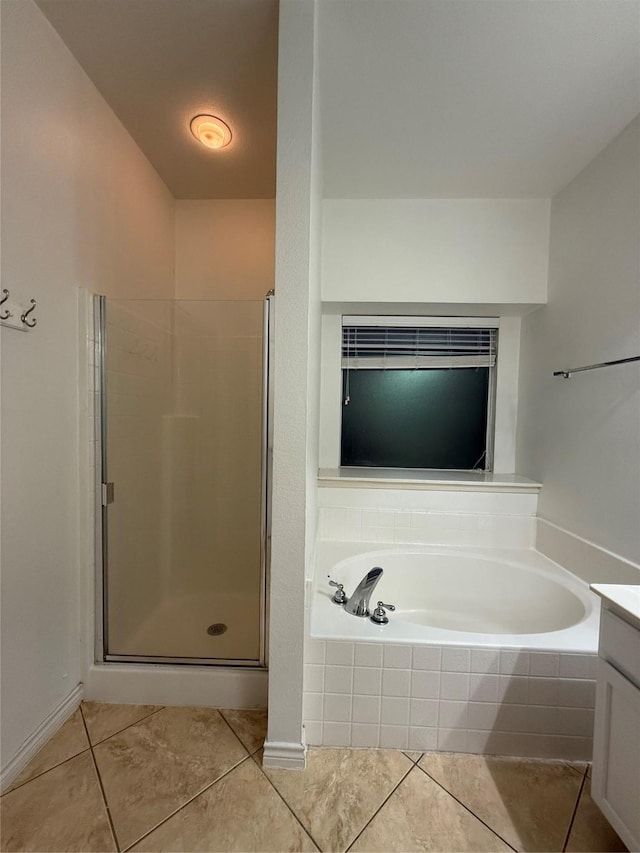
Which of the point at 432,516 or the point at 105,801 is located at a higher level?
the point at 432,516

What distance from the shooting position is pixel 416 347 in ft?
8.23

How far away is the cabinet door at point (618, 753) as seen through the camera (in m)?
0.92

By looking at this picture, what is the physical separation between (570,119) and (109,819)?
3.01 metres

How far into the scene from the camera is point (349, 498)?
7.35ft

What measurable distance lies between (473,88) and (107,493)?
2252 mm

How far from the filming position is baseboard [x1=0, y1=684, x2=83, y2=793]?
3.90 ft

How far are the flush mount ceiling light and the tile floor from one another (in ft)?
8.54

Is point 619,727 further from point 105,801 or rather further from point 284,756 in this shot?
point 105,801

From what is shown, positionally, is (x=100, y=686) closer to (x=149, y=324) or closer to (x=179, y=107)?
(x=149, y=324)

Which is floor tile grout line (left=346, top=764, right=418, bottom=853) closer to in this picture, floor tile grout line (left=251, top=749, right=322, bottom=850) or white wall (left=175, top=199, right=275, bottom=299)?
floor tile grout line (left=251, top=749, right=322, bottom=850)

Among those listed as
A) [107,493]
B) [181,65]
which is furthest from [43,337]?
[181,65]

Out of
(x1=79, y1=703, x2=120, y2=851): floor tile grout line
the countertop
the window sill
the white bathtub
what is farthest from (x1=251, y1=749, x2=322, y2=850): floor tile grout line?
the window sill

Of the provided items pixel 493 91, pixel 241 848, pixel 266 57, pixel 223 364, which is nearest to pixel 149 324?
pixel 223 364

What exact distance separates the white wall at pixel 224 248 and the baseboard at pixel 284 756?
2.30 m
